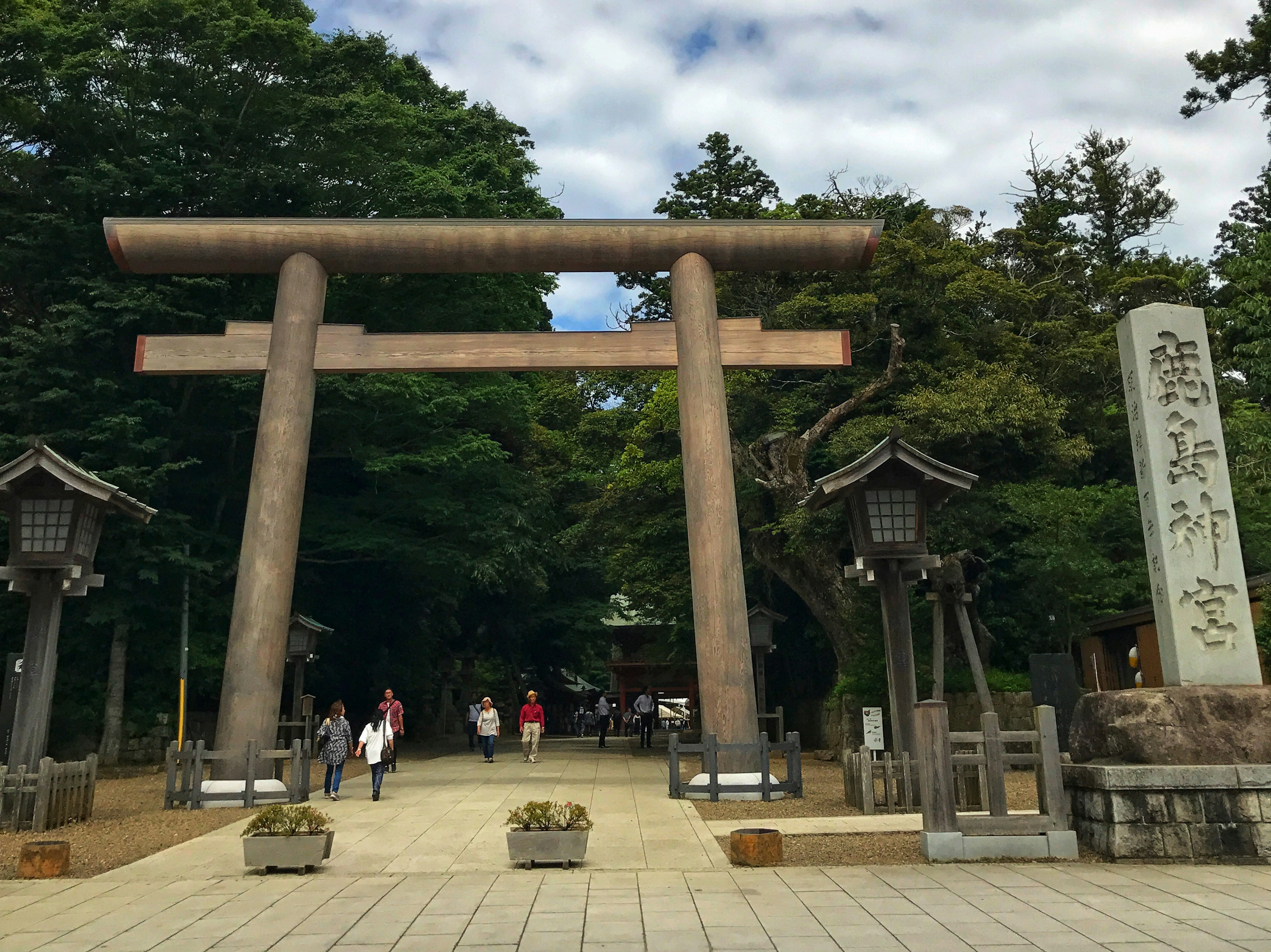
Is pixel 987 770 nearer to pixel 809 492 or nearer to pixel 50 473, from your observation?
pixel 50 473

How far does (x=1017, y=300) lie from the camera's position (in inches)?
899

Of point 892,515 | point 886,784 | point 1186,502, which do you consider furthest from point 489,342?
point 1186,502

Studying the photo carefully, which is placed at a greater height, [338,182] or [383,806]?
[338,182]

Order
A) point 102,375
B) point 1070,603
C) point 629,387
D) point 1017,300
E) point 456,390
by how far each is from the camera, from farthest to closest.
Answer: point 629,387
point 456,390
point 1017,300
point 102,375
point 1070,603

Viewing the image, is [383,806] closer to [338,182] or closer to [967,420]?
[967,420]

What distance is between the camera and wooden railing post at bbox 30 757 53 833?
1048cm

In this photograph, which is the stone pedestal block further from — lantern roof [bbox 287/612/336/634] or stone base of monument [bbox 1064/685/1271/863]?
lantern roof [bbox 287/612/336/634]

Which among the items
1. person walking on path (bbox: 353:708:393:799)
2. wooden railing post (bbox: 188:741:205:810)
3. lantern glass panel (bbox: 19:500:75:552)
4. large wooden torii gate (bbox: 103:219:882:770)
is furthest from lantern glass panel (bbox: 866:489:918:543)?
lantern glass panel (bbox: 19:500:75:552)

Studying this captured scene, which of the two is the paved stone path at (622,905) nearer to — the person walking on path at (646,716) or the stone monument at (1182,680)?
the stone monument at (1182,680)

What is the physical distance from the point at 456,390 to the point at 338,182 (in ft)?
19.6

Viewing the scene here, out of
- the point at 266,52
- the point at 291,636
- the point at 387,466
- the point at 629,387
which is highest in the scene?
the point at 266,52

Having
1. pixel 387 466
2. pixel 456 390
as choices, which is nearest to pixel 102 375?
pixel 387 466

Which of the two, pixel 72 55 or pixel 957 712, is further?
pixel 72 55

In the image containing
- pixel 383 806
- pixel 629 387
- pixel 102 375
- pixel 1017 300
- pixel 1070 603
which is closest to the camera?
pixel 383 806
